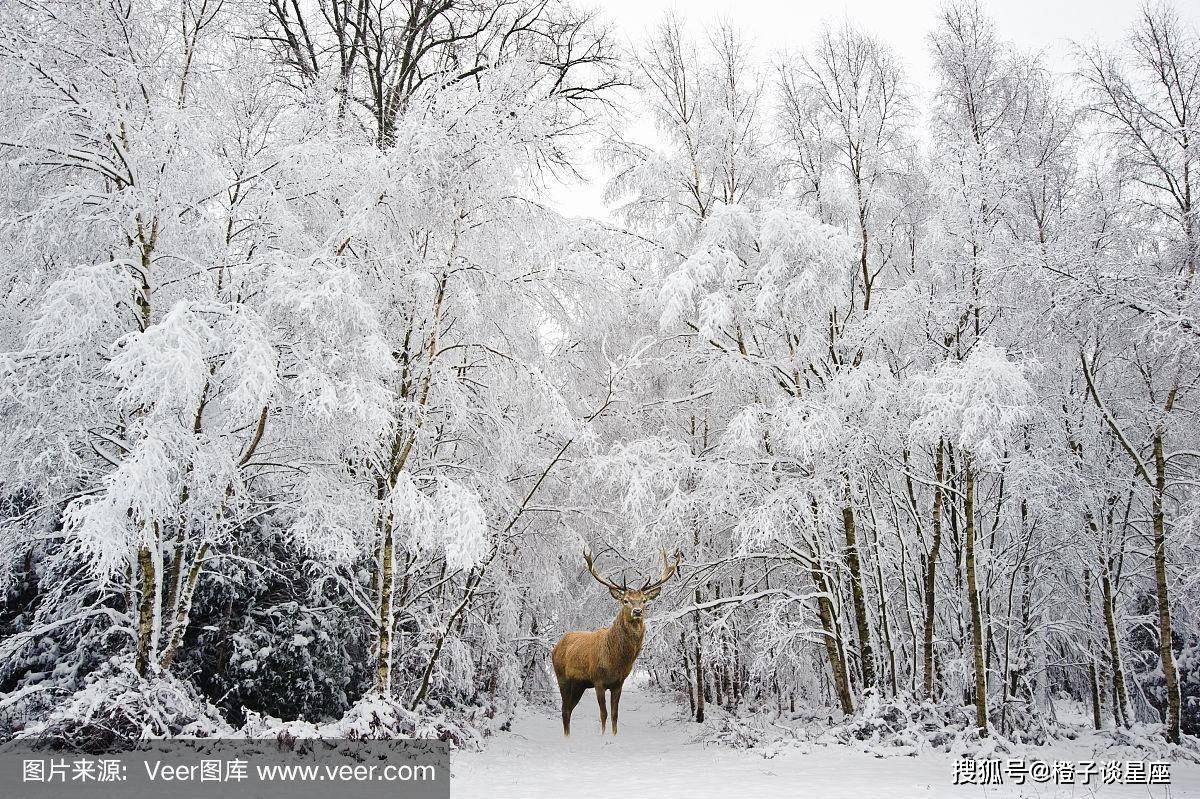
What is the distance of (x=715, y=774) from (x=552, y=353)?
580cm

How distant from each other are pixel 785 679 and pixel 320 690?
7291mm

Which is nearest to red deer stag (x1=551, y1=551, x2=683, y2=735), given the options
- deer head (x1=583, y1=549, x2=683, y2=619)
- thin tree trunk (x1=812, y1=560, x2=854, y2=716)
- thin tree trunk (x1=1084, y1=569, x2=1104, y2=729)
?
deer head (x1=583, y1=549, x2=683, y2=619)

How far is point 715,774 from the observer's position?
22.1 ft

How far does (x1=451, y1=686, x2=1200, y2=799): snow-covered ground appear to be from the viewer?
562cm

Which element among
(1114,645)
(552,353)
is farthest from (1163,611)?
(552,353)

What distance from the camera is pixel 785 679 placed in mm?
Answer: 12016

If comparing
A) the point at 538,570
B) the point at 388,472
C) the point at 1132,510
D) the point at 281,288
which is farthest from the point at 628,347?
the point at 1132,510

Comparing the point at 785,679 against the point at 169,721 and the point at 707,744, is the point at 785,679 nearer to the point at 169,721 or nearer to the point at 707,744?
the point at 707,744

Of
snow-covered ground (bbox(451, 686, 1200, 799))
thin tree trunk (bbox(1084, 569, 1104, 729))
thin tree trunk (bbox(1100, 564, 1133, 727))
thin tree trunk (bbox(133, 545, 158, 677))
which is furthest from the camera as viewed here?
thin tree trunk (bbox(1084, 569, 1104, 729))

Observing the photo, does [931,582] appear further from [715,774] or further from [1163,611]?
[715,774]

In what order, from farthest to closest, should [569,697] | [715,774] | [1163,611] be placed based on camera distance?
[569,697], [1163,611], [715,774]

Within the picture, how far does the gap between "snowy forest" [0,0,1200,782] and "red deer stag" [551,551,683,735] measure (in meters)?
0.71

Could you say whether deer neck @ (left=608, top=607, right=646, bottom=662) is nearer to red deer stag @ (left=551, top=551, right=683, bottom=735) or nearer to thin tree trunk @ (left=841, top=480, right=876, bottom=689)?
red deer stag @ (left=551, top=551, right=683, bottom=735)

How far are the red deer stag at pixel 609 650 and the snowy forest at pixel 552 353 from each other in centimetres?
71
